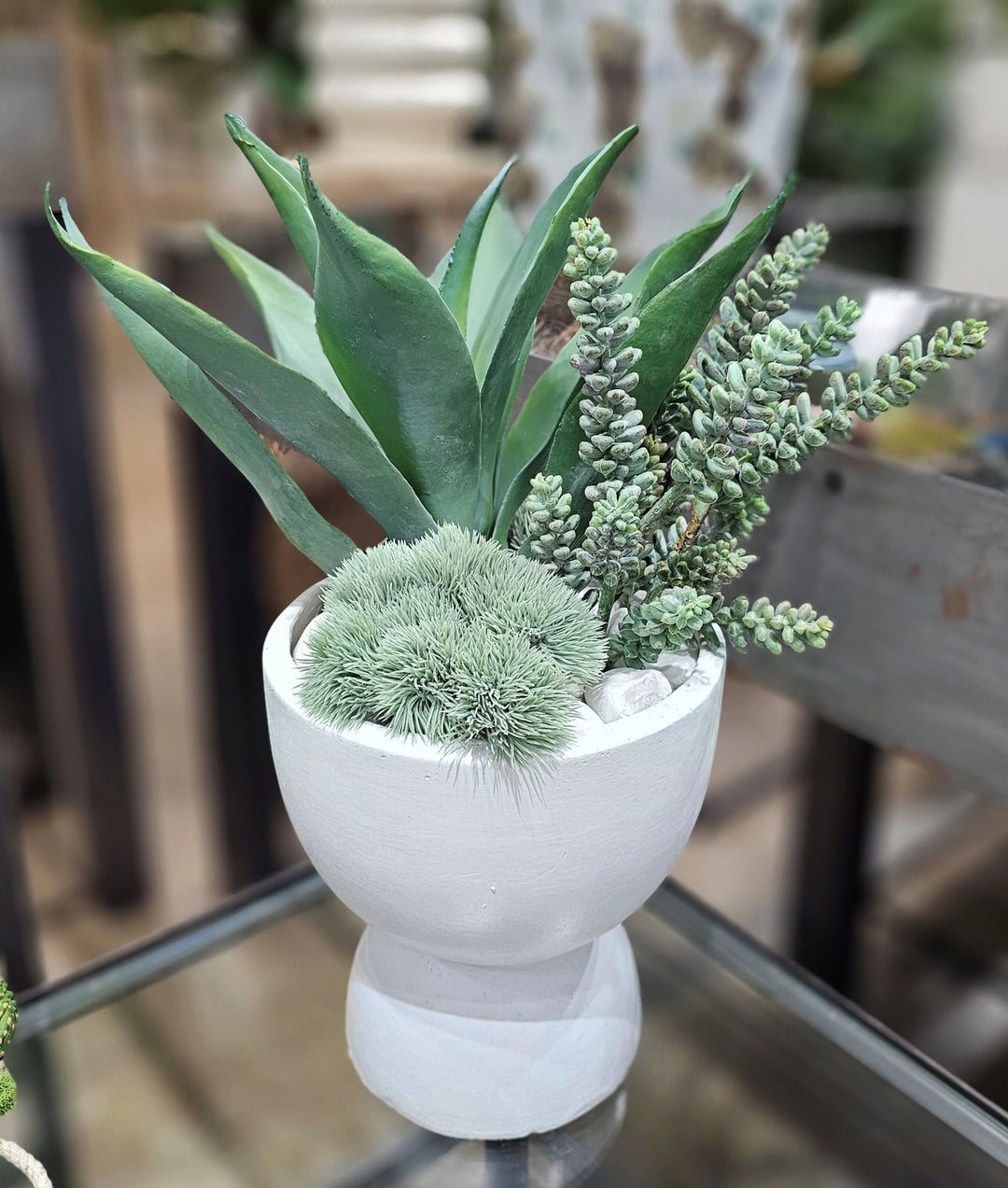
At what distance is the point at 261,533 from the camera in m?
1.31

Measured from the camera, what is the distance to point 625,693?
0.41 metres

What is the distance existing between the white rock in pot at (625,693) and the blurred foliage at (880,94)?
1.80 metres

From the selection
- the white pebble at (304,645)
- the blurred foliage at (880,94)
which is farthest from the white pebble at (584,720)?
the blurred foliage at (880,94)

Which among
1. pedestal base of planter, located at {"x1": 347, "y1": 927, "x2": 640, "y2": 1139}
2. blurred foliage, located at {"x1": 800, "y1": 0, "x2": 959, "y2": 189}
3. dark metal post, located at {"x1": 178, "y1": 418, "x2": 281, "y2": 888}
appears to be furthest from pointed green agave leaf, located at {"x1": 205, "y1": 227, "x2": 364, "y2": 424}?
blurred foliage, located at {"x1": 800, "y1": 0, "x2": 959, "y2": 189}

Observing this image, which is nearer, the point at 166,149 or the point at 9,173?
the point at 9,173

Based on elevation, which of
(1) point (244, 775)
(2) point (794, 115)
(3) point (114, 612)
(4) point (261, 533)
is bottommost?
(1) point (244, 775)

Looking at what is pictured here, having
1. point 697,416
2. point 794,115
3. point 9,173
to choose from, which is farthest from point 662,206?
point 9,173

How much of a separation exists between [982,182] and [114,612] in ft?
5.68

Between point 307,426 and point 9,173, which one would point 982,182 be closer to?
point 9,173

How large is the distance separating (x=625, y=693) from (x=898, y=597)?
279mm

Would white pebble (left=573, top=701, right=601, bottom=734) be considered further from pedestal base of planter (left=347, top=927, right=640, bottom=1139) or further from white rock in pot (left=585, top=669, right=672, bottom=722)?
pedestal base of planter (left=347, top=927, right=640, bottom=1139)

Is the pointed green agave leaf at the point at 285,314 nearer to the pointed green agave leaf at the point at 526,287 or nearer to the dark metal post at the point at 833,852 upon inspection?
the pointed green agave leaf at the point at 526,287

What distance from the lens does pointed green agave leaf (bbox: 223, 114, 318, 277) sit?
0.42 meters

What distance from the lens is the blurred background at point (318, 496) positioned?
61cm
